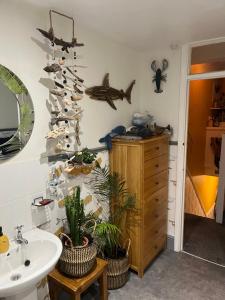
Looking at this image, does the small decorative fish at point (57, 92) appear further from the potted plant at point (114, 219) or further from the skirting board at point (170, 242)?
the skirting board at point (170, 242)

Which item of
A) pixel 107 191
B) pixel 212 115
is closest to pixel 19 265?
pixel 107 191

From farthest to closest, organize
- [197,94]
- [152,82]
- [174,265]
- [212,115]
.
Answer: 1. [212,115]
2. [197,94]
3. [152,82]
4. [174,265]

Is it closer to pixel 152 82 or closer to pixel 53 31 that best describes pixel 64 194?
pixel 53 31

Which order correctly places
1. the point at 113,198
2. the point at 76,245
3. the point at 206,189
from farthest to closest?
the point at 206,189
the point at 113,198
the point at 76,245

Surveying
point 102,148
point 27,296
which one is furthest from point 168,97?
point 27,296

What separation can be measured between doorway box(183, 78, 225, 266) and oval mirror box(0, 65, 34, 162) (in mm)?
2204

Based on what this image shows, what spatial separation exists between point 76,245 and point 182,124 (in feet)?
5.10

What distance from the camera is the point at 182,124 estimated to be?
2.47m

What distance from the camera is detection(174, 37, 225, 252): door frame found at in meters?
2.30

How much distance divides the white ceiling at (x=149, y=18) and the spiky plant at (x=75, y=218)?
1285mm

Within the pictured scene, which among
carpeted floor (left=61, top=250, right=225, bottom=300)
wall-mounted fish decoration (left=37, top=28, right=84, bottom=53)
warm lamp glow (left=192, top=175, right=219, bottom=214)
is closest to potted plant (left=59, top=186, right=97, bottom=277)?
carpeted floor (left=61, top=250, right=225, bottom=300)

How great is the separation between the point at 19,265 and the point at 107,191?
956 millimetres

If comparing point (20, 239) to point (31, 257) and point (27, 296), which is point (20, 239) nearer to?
point (31, 257)

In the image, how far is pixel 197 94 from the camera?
394cm
